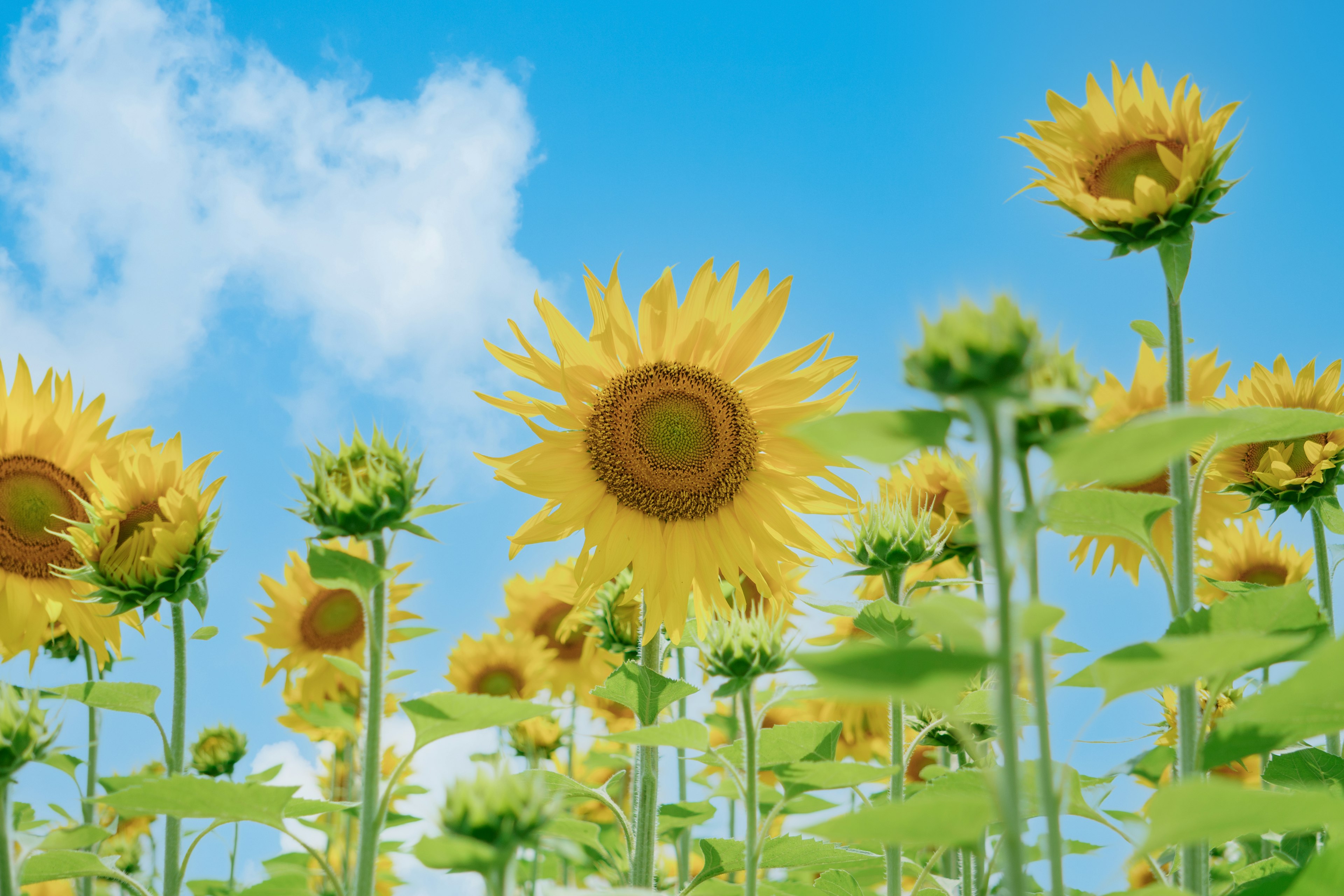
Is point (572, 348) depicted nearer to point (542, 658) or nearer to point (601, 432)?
point (601, 432)

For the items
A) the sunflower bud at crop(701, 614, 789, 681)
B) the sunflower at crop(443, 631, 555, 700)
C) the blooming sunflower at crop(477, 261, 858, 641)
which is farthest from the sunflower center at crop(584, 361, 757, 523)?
the sunflower at crop(443, 631, 555, 700)

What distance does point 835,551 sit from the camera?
347 centimetres

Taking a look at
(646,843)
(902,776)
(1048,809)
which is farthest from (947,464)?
(1048,809)

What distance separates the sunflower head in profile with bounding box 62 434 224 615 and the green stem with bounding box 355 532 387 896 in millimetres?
1064

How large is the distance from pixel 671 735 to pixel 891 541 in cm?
118

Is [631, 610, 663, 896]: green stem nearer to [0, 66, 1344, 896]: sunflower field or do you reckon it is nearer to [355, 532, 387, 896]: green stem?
[0, 66, 1344, 896]: sunflower field

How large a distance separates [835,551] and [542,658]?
233 centimetres

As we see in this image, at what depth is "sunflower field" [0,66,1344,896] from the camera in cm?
106

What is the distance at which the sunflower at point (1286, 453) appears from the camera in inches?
133

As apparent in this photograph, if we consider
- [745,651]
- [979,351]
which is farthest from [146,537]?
[979,351]

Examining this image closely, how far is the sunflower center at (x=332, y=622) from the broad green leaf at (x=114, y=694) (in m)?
2.94

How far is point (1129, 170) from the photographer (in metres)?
2.70

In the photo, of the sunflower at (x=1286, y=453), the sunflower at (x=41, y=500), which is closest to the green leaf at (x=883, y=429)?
the sunflower at (x=1286, y=453)

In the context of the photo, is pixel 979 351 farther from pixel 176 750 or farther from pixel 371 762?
pixel 176 750
